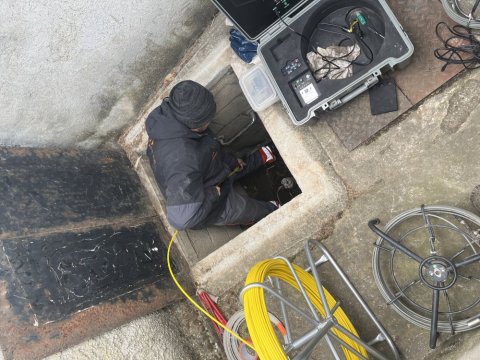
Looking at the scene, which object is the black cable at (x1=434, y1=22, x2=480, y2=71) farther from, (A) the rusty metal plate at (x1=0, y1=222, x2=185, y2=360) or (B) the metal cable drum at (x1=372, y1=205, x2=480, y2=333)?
(A) the rusty metal plate at (x1=0, y1=222, x2=185, y2=360)

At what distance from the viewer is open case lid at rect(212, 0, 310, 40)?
7.48 feet

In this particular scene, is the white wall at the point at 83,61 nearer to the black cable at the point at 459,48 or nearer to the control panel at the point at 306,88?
the control panel at the point at 306,88

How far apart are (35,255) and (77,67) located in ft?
3.79

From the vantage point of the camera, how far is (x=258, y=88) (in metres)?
2.71

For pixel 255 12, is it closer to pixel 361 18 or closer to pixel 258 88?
pixel 258 88

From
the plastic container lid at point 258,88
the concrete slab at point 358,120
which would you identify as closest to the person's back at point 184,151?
the plastic container lid at point 258,88

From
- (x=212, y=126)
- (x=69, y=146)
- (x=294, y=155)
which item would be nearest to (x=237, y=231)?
(x=212, y=126)

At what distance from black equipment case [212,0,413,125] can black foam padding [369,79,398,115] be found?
0.12 metres

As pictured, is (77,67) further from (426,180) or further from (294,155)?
(426,180)

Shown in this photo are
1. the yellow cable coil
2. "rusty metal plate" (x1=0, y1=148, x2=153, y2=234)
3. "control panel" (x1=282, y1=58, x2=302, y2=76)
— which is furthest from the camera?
"control panel" (x1=282, y1=58, x2=302, y2=76)

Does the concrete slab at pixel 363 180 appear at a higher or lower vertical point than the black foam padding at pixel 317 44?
lower

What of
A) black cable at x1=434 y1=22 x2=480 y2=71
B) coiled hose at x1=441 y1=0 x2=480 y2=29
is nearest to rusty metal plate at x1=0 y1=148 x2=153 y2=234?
black cable at x1=434 y1=22 x2=480 y2=71

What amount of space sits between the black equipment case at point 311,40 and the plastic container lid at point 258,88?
0.44 feet

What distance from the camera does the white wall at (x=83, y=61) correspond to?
2.22m
